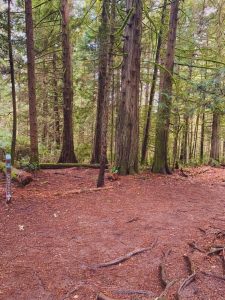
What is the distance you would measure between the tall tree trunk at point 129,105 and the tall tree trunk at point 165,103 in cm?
116

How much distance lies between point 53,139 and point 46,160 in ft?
11.4

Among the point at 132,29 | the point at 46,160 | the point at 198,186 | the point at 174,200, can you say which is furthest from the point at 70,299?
the point at 46,160

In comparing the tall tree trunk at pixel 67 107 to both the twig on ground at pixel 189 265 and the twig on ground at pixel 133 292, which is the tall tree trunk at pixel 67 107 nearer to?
the twig on ground at pixel 189 265

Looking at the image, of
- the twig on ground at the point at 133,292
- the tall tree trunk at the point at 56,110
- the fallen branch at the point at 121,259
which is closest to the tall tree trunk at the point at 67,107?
the tall tree trunk at the point at 56,110

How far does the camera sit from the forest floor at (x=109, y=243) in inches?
120

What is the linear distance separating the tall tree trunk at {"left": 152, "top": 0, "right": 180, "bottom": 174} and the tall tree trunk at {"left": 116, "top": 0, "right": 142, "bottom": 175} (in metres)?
1.16

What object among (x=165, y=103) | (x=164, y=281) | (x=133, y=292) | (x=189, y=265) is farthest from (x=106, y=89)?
(x=133, y=292)

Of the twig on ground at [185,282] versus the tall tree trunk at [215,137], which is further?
the tall tree trunk at [215,137]

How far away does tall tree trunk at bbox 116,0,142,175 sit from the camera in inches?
375

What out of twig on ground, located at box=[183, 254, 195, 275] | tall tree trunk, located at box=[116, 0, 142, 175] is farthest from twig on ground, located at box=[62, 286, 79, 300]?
tall tree trunk, located at box=[116, 0, 142, 175]

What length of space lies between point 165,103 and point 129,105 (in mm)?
1447

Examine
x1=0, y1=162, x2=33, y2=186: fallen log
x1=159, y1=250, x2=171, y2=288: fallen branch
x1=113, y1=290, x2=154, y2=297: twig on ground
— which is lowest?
x1=113, y1=290, x2=154, y2=297: twig on ground

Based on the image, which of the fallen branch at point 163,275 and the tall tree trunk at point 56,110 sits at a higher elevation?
the tall tree trunk at point 56,110

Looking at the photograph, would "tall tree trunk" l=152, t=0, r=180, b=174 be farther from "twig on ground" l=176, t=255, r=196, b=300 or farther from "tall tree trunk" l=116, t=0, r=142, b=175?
"twig on ground" l=176, t=255, r=196, b=300
